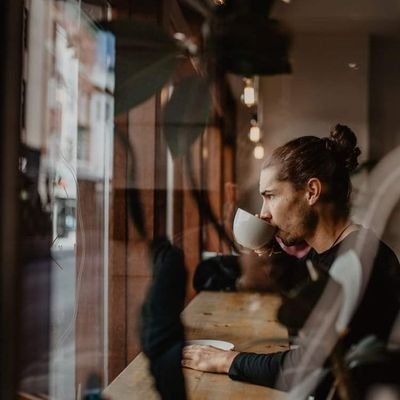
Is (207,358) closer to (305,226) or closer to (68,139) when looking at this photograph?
(305,226)

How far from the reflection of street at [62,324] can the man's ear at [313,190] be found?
13.7 inches

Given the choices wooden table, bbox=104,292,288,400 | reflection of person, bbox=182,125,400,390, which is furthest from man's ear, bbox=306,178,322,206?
wooden table, bbox=104,292,288,400

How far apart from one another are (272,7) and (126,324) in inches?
18.8

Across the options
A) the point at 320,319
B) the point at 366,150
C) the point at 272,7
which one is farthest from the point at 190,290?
the point at 272,7

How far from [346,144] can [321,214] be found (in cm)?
9

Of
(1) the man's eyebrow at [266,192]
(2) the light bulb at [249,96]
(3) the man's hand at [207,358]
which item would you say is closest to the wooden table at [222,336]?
(3) the man's hand at [207,358]

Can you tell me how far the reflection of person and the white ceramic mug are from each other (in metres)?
0.01

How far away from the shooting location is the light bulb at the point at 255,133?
772 millimetres

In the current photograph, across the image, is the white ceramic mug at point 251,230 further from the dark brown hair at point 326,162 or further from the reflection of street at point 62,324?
the reflection of street at point 62,324

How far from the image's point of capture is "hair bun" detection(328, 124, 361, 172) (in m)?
0.73

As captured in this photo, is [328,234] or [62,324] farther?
[62,324]

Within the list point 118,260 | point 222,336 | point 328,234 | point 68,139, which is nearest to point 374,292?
point 328,234

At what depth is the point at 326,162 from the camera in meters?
0.73

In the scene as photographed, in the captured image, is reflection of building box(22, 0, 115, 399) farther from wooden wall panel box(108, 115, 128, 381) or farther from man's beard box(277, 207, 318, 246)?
man's beard box(277, 207, 318, 246)
